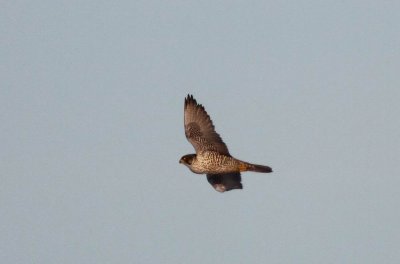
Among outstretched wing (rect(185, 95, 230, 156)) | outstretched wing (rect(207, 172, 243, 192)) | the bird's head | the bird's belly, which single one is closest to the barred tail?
the bird's belly

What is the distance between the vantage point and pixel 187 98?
30078mm

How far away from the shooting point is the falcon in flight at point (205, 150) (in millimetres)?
29438

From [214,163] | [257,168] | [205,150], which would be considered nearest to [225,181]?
[214,163]

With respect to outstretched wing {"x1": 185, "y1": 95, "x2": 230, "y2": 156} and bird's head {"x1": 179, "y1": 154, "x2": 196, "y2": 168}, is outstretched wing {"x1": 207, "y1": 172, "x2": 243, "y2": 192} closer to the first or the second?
outstretched wing {"x1": 185, "y1": 95, "x2": 230, "y2": 156}

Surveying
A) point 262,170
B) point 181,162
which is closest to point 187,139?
point 181,162

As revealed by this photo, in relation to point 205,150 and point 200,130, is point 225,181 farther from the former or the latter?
point 200,130

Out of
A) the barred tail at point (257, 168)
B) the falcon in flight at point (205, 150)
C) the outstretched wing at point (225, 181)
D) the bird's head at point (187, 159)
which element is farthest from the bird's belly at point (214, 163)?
the outstretched wing at point (225, 181)

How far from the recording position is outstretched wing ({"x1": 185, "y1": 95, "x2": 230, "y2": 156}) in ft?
97.3

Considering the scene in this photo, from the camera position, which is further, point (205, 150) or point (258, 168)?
point (205, 150)

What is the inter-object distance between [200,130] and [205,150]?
0.70 m

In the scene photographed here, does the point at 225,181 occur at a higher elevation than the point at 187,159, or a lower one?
lower

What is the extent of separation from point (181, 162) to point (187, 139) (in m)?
0.76

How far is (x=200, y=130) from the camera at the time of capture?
98.1 ft

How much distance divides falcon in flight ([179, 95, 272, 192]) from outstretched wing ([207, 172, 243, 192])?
510 mm
